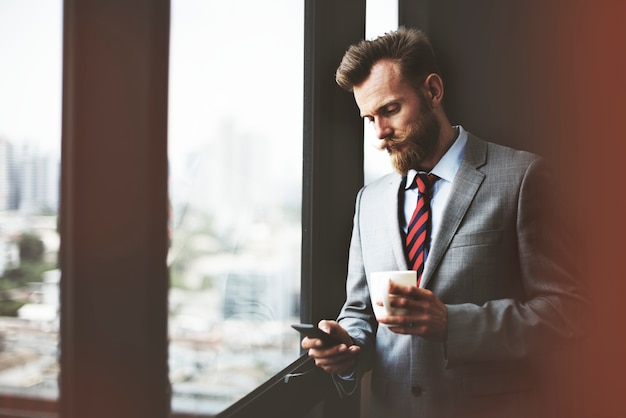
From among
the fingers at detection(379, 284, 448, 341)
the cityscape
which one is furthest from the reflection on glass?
the fingers at detection(379, 284, 448, 341)

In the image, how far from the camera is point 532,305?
91 cm

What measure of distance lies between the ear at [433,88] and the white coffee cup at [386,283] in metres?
0.36

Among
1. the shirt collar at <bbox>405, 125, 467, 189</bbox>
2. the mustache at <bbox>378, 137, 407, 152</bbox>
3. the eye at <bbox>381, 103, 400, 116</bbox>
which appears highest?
the eye at <bbox>381, 103, 400, 116</bbox>

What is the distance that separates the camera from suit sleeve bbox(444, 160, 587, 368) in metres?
0.90

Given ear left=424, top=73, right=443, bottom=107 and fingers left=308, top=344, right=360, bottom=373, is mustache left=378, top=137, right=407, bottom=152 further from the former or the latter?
fingers left=308, top=344, right=360, bottom=373

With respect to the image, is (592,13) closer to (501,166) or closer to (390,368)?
(501,166)

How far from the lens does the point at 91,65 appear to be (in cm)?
49

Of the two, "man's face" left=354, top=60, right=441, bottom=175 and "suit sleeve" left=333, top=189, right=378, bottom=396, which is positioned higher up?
"man's face" left=354, top=60, right=441, bottom=175

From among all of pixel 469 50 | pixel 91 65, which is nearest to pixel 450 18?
pixel 469 50

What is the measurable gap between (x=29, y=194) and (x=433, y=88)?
719 millimetres

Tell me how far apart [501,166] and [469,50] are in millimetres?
443

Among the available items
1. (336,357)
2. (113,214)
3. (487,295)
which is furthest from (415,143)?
(113,214)

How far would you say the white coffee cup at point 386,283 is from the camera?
772mm

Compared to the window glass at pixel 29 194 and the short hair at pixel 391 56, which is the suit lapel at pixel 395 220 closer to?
the short hair at pixel 391 56
